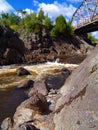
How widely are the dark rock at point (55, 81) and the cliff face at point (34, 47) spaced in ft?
61.3

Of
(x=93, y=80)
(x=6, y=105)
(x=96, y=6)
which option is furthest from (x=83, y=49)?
(x=93, y=80)

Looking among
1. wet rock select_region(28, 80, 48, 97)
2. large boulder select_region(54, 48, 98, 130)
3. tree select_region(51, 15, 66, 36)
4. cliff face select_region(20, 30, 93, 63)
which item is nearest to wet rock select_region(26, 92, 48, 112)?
wet rock select_region(28, 80, 48, 97)

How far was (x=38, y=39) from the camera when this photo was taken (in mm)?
64750

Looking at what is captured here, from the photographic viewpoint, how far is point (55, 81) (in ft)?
92.8

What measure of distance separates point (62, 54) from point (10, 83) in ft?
125

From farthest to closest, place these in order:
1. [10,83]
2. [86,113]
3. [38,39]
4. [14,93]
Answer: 1. [38,39]
2. [10,83]
3. [14,93]
4. [86,113]

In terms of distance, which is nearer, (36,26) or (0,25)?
(0,25)

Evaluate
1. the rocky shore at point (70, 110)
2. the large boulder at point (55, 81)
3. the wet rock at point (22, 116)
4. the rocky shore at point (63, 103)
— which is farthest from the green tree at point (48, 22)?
the wet rock at point (22, 116)

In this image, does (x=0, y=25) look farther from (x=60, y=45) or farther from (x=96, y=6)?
(x=96, y=6)

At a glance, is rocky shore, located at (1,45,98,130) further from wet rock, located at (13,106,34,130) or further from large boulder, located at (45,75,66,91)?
large boulder, located at (45,75,66,91)

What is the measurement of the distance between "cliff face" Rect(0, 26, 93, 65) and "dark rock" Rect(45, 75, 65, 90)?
18.7 metres

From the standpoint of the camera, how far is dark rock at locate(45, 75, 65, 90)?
25.8 m

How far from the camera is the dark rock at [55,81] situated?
25844 millimetres

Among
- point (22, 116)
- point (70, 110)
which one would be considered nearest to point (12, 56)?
point (22, 116)
